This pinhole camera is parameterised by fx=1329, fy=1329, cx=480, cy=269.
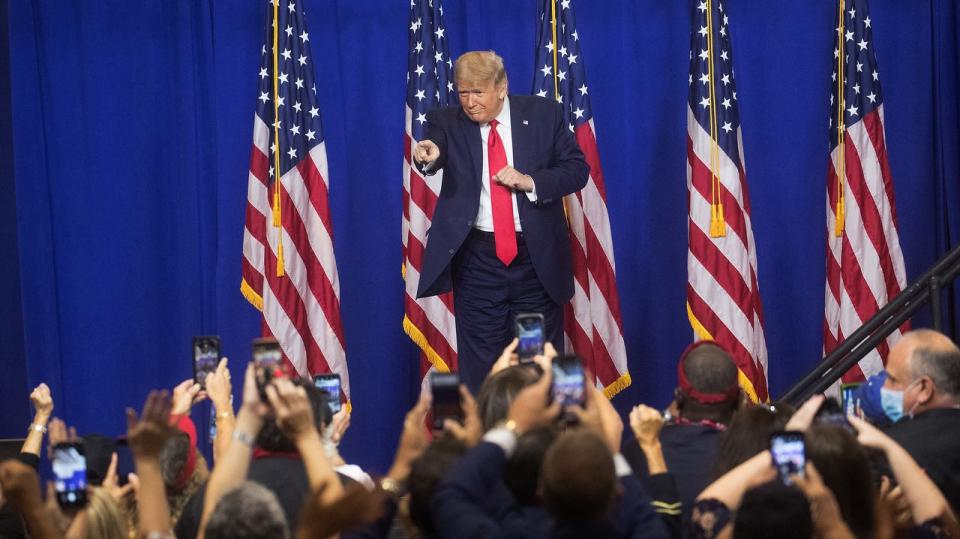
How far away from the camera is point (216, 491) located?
10.0 feet

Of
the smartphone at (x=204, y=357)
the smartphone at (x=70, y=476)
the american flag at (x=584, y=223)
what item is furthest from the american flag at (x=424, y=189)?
the smartphone at (x=70, y=476)

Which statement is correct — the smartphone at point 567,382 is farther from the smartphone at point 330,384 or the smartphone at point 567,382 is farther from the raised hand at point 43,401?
the raised hand at point 43,401

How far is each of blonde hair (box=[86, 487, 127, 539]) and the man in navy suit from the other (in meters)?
2.86

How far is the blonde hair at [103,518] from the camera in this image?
302 centimetres

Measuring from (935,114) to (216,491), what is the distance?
217 inches

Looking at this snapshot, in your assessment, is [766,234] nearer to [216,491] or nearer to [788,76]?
[788,76]

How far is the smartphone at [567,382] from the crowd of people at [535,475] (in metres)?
0.02

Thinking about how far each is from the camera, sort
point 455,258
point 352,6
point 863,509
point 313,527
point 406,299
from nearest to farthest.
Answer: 1. point 313,527
2. point 863,509
3. point 455,258
4. point 406,299
5. point 352,6

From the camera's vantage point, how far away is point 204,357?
13.5ft

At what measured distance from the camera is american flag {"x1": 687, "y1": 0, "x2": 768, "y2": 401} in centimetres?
668

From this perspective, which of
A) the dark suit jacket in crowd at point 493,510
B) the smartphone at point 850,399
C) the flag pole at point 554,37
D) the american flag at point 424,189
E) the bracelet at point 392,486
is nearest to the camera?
the dark suit jacket in crowd at point 493,510

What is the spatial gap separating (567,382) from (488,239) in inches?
103

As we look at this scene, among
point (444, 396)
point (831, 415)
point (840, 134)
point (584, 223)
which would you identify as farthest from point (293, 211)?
point (831, 415)

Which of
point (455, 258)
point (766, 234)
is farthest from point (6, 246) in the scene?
point (766, 234)
